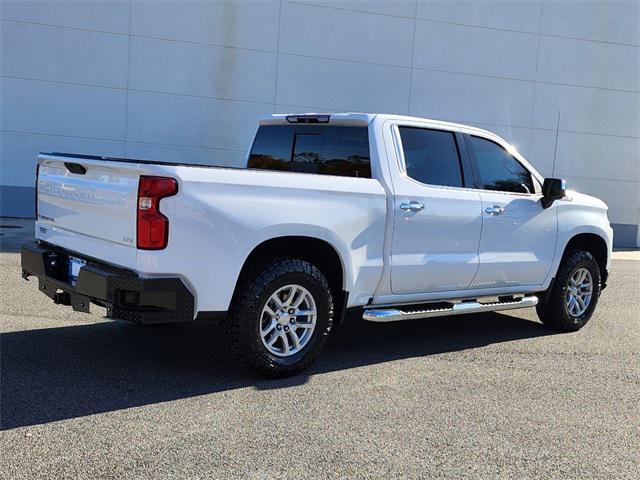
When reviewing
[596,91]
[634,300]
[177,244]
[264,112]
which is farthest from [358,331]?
[596,91]

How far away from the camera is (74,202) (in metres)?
4.96

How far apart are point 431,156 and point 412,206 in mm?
633

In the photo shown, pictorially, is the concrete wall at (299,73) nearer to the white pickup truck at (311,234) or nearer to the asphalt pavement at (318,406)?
the asphalt pavement at (318,406)

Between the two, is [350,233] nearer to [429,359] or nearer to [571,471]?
[429,359]

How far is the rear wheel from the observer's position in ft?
23.1

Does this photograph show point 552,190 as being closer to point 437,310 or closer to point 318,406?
point 437,310

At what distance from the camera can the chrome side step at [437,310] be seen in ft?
18.0

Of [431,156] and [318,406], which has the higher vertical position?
[431,156]

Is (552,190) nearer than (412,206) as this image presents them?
No

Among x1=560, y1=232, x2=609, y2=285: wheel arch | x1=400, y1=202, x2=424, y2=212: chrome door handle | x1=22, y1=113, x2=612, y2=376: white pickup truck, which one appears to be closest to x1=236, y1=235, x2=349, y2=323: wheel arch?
x1=22, y1=113, x2=612, y2=376: white pickup truck

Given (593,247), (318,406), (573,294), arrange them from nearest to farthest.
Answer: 1. (318,406)
2. (573,294)
3. (593,247)

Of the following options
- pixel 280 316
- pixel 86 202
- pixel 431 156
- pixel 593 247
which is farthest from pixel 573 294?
pixel 86 202

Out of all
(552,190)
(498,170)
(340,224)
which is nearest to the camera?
(340,224)

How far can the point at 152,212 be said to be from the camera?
14.1ft
